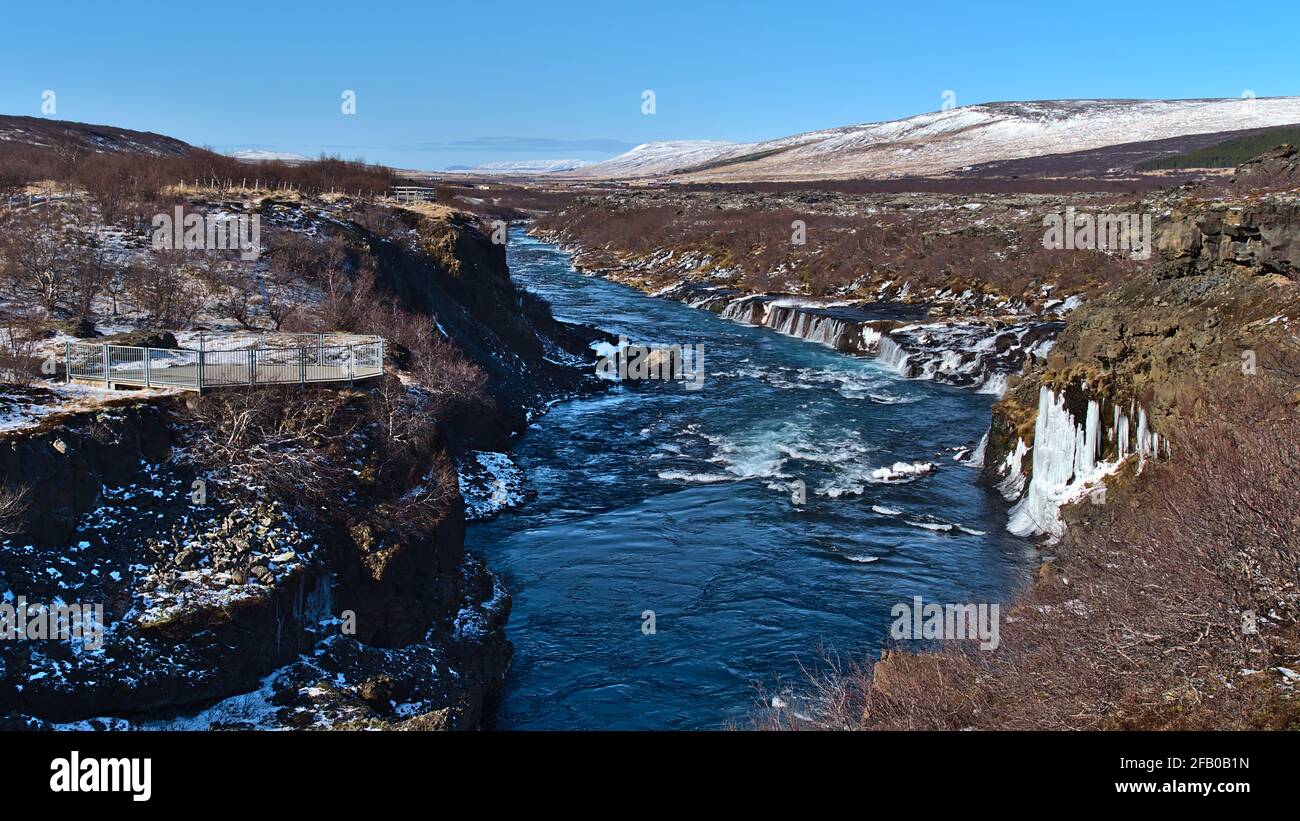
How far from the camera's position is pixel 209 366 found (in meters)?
19.7

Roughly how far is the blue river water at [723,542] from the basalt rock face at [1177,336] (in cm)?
310

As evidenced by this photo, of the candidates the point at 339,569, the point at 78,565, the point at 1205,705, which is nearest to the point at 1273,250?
the point at 1205,705

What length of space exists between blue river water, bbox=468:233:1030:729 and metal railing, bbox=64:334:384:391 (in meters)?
5.64

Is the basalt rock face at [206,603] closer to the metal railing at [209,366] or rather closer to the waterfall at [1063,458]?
the metal railing at [209,366]

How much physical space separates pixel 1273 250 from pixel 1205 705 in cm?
1639

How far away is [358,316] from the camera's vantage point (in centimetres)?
2945

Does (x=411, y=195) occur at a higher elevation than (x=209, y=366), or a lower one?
higher

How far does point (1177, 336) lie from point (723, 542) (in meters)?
11.7

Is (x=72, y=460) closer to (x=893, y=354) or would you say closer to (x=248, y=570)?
(x=248, y=570)

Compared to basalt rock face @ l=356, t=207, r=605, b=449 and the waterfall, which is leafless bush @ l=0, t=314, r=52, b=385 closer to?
basalt rock face @ l=356, t=207, r=605, b=449

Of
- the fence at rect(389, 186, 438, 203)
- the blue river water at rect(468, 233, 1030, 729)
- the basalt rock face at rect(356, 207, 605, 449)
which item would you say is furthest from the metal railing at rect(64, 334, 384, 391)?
the fence at rect(389, 186, 438, 203)

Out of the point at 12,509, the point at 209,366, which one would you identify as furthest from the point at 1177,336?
the point at 12,509

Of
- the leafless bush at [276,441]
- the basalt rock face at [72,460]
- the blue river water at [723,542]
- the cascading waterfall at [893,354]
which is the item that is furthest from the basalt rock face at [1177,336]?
the basalt rock face at [72,460]

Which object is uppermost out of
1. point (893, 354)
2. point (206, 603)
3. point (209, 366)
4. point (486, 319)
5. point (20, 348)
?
point (486, 319)
